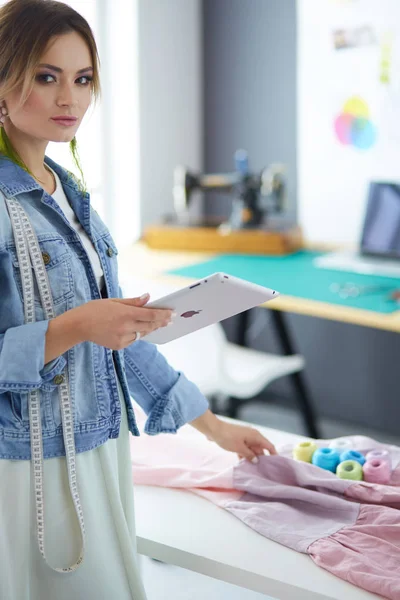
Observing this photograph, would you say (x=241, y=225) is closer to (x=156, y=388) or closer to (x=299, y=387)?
(x=299, y=387)

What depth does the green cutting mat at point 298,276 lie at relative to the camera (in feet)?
8.33

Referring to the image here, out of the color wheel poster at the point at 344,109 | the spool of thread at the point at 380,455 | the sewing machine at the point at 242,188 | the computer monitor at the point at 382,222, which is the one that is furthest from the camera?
the sewing machine at the point at 242,188

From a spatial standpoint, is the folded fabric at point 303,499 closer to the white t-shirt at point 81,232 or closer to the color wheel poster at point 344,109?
the white t-shirt at point 81,232

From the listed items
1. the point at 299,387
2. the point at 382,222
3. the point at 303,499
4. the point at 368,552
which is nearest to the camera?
the point at 368,552

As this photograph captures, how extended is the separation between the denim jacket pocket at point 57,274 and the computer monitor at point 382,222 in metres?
1.95

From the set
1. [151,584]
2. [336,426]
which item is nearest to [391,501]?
[151,584]

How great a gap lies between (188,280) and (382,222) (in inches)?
28.4

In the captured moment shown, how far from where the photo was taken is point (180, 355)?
267 centimetres

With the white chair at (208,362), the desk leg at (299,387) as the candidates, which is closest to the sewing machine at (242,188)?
the desk leg at (299,387)

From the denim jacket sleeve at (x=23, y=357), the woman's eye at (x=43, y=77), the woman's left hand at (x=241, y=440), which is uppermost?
the woman's eye at (x=43, y=77)

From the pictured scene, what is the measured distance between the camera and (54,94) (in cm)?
115

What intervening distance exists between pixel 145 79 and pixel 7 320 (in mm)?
2423

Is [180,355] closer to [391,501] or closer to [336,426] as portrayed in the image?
[336,426]

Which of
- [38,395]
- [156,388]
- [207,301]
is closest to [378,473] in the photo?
[156,388]
